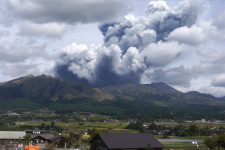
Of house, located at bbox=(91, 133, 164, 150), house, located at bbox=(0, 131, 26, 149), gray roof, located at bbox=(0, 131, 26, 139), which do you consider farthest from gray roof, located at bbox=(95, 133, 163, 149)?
gray roof, located at bbox=(0, 131, 26, 139)

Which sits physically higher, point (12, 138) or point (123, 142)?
point (123, 142)

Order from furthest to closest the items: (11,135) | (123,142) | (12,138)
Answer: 1. (11,135)
2. (12,138)
3. (123,142)

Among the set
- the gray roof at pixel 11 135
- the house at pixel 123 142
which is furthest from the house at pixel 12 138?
the house at pixel 123 142

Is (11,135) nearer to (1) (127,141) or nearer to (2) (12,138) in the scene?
(2) (12,138)

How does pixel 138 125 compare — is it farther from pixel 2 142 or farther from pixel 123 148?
pixel 123 148

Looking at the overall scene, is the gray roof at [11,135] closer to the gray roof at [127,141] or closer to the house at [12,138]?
the house at [12,138]

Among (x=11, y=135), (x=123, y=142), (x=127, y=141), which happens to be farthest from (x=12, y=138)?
(x=127, y=141)

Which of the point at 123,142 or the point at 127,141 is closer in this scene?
the point at 123,142

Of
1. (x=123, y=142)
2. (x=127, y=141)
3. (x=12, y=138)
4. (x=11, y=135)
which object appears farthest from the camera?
(x=11, y=135)
